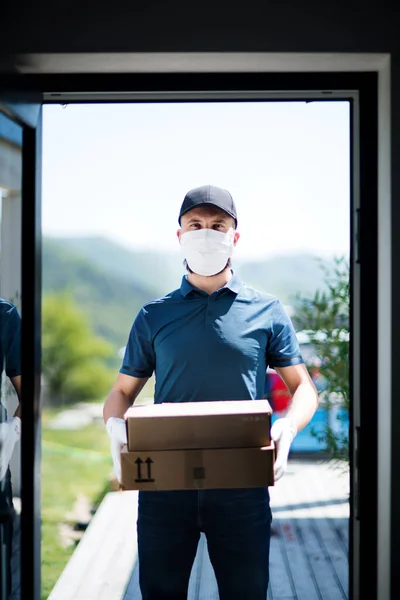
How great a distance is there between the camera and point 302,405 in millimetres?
1937

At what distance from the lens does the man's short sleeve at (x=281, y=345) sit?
197 cm

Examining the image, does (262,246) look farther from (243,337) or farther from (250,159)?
(243,337)

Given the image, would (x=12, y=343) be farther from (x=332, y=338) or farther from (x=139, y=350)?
(x=332, y=338)

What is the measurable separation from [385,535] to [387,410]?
0.35 metres

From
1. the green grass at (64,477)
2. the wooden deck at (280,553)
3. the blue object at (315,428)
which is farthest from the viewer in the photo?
the green grass at (64,477)

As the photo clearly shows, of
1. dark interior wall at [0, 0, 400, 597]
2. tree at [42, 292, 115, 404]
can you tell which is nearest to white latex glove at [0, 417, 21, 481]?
dark interior wall at [0, 0, 400, 597]

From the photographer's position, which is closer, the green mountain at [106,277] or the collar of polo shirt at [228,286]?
the collar of polo shirt at [228,286]

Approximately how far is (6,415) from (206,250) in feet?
2.55

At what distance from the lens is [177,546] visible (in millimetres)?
1833

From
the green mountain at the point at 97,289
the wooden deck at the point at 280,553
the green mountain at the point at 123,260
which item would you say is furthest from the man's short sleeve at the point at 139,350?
the green mountain at the point at 123,260

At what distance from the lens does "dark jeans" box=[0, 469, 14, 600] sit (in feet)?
5.44

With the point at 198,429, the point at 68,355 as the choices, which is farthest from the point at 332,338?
the point at 68,355
